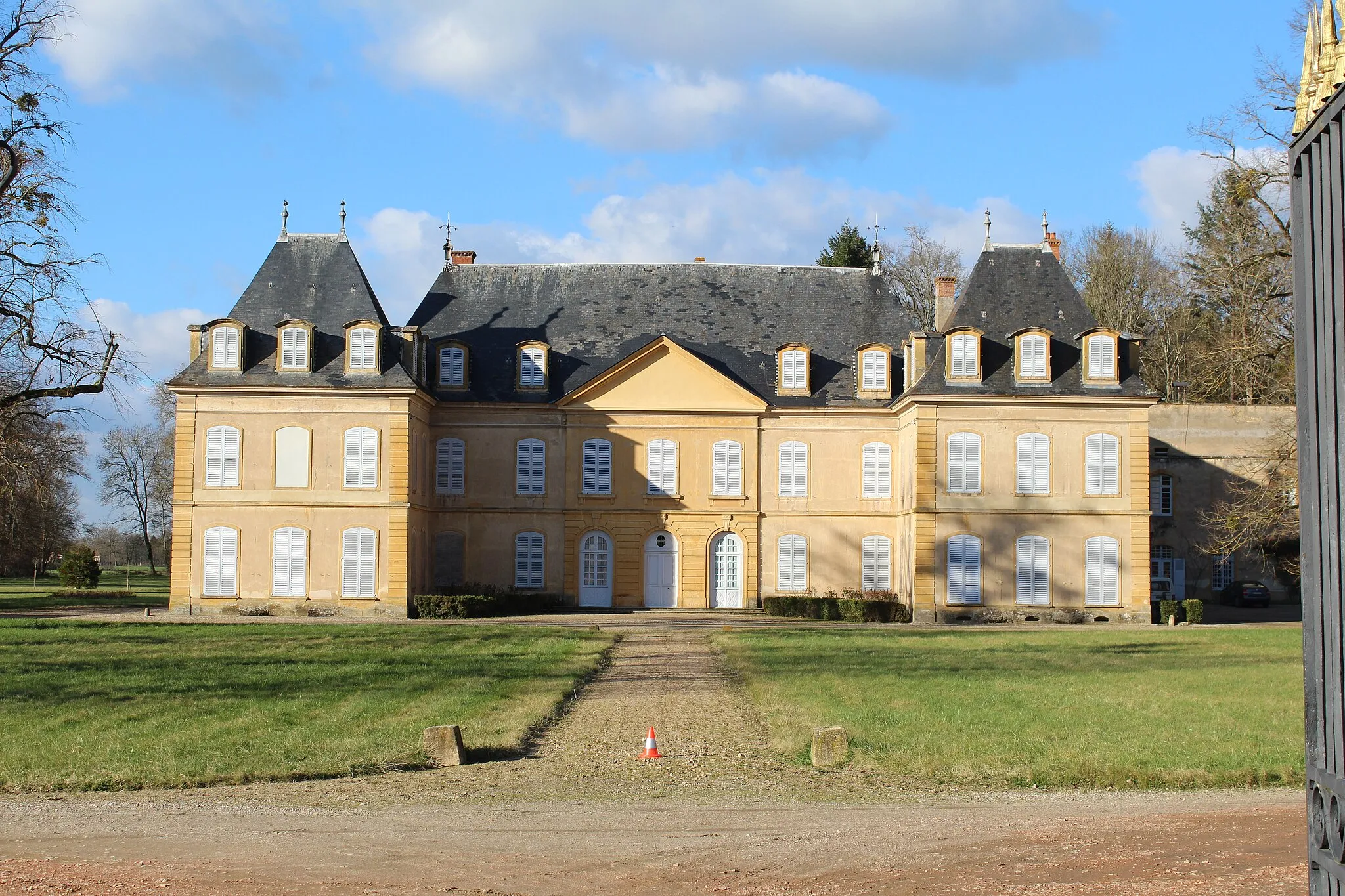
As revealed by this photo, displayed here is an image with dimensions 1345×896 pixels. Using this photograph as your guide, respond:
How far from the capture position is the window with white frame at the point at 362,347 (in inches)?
1232

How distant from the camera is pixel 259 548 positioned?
3109cm

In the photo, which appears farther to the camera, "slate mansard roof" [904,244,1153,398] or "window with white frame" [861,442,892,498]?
"window with white frame" [861,442,892,498]

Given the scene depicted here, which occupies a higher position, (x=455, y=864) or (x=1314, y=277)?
(x=1314, y=277)

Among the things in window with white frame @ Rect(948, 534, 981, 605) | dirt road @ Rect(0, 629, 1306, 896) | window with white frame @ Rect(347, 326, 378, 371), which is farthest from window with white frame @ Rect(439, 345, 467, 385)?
dirt road @ Rect(0, 629, 1306, 896)

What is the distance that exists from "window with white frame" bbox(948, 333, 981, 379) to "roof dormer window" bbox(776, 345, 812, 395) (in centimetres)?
411

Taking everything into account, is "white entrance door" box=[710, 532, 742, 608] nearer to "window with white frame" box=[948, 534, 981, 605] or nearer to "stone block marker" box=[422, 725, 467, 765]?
"window with white frame" box=[948, 534, 981, 605]

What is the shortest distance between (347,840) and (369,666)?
33.8ft

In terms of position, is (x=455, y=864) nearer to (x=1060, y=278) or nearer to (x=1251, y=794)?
(x=1251, y=794)

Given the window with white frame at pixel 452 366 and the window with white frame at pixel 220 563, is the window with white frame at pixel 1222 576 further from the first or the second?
the window with white frame at pixel 220 563

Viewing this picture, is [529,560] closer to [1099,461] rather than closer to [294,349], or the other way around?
[294,349]

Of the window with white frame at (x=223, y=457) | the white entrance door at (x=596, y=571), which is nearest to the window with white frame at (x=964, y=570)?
the white entrance door at (x=596, y=571)

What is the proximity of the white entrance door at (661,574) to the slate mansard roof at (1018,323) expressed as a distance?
24.4 feet

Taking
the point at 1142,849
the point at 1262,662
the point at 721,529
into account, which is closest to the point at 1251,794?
the point at 1142,849

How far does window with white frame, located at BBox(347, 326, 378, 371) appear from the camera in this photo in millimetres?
31297
